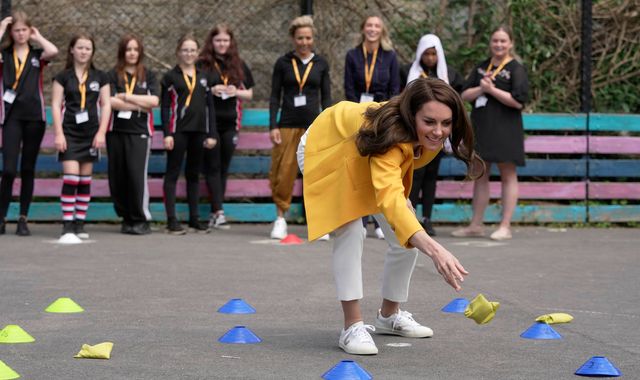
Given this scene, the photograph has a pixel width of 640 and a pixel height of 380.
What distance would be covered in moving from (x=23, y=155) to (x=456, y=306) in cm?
579

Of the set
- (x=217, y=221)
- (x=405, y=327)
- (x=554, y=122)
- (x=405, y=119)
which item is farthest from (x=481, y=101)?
(x=405, y=119)

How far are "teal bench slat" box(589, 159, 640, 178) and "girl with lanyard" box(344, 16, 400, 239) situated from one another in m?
2.93

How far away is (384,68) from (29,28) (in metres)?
3.52

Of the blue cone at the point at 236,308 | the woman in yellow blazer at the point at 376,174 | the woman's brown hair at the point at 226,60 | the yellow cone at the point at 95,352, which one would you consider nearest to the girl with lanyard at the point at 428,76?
the woman's brown hair at the point at 226,60

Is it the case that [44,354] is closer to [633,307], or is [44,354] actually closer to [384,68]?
[633,307]

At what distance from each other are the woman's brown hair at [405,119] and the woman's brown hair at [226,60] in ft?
21.2

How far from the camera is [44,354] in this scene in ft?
17.8

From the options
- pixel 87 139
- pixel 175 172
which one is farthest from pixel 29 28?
pixel 175 172

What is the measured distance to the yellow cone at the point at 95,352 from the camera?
532cm

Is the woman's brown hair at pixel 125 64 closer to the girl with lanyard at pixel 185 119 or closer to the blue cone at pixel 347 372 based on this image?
the girl with lanyard at pixel 185 119

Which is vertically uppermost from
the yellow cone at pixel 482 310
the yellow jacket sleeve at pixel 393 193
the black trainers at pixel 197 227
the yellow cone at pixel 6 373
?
the yellow jacket sleeve at pixel 393 193

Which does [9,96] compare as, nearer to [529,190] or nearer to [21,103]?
[21,103]

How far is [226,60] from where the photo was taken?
1186cm

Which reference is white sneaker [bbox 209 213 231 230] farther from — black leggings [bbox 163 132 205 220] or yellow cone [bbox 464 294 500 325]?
yellow cone [bbox 464 294 500 325]
